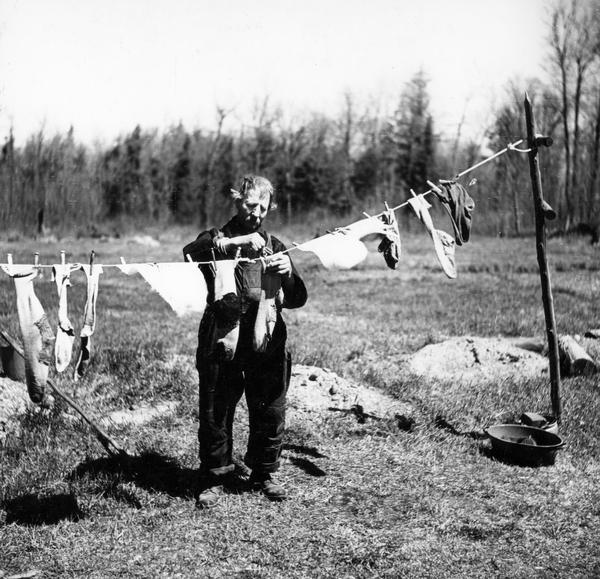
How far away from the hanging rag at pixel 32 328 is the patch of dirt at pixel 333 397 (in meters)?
2.52

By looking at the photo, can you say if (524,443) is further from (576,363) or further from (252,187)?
(252,187)

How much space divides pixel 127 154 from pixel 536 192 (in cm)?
3898

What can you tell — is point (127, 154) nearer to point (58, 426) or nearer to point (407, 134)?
point (407, 134)

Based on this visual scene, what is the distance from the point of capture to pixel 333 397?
5660 mm

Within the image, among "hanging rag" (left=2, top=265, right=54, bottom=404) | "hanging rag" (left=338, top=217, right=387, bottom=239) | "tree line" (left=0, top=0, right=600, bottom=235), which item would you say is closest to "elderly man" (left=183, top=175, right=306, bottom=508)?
"hanging rag" (left=338, top=217, right=387, bottom=239)

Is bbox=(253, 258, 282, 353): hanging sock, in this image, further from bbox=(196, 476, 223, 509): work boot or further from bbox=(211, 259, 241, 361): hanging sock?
bbox=(196, 476, 223, 509): work boot

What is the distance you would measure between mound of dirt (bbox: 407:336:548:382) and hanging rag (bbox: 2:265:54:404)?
445cm

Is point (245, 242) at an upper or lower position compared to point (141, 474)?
upper

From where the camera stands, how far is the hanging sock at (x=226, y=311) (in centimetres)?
364

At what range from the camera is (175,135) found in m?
41.2

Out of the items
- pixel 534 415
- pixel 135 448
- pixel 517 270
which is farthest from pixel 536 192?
pixel 517 270

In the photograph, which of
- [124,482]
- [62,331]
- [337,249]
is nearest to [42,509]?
[124,482]

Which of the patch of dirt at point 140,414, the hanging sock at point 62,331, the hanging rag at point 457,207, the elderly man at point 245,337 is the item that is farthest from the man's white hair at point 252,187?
the patch of dirt at point 140,414

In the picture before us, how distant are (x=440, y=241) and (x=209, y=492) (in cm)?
235
